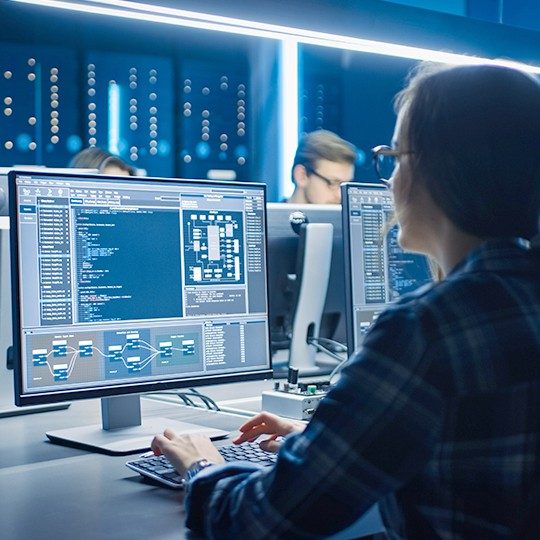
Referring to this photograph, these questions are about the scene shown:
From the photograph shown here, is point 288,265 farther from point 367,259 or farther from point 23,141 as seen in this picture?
point 23,141

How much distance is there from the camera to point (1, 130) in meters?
4.24

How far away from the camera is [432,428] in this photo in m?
0.90

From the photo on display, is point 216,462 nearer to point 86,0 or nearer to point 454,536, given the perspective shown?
point 454,536

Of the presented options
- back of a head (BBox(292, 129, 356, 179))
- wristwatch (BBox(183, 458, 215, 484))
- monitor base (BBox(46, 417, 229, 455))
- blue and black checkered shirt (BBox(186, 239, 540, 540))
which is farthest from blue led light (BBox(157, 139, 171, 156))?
blue and black checkered shirt (BBox(186, 239, 540, 540))

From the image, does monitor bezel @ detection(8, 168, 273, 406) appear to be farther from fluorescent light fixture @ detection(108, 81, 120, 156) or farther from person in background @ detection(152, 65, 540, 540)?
fluorescent light fixture @ detection(108, 81, 120, 156)

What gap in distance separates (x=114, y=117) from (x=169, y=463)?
3399mm

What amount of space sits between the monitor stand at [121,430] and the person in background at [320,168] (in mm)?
2480

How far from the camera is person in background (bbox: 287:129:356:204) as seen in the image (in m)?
4.11

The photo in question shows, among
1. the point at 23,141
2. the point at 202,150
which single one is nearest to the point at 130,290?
the point at 23,141

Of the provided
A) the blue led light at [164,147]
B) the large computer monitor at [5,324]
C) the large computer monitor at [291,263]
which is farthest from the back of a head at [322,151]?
the large computer monitor at [5,324]

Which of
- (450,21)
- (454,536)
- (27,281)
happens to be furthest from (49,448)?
(450,21)

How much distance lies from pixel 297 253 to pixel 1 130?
239 cm

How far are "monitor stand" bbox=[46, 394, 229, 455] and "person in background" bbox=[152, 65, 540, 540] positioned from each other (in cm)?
56

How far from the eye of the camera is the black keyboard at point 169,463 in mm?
1289
